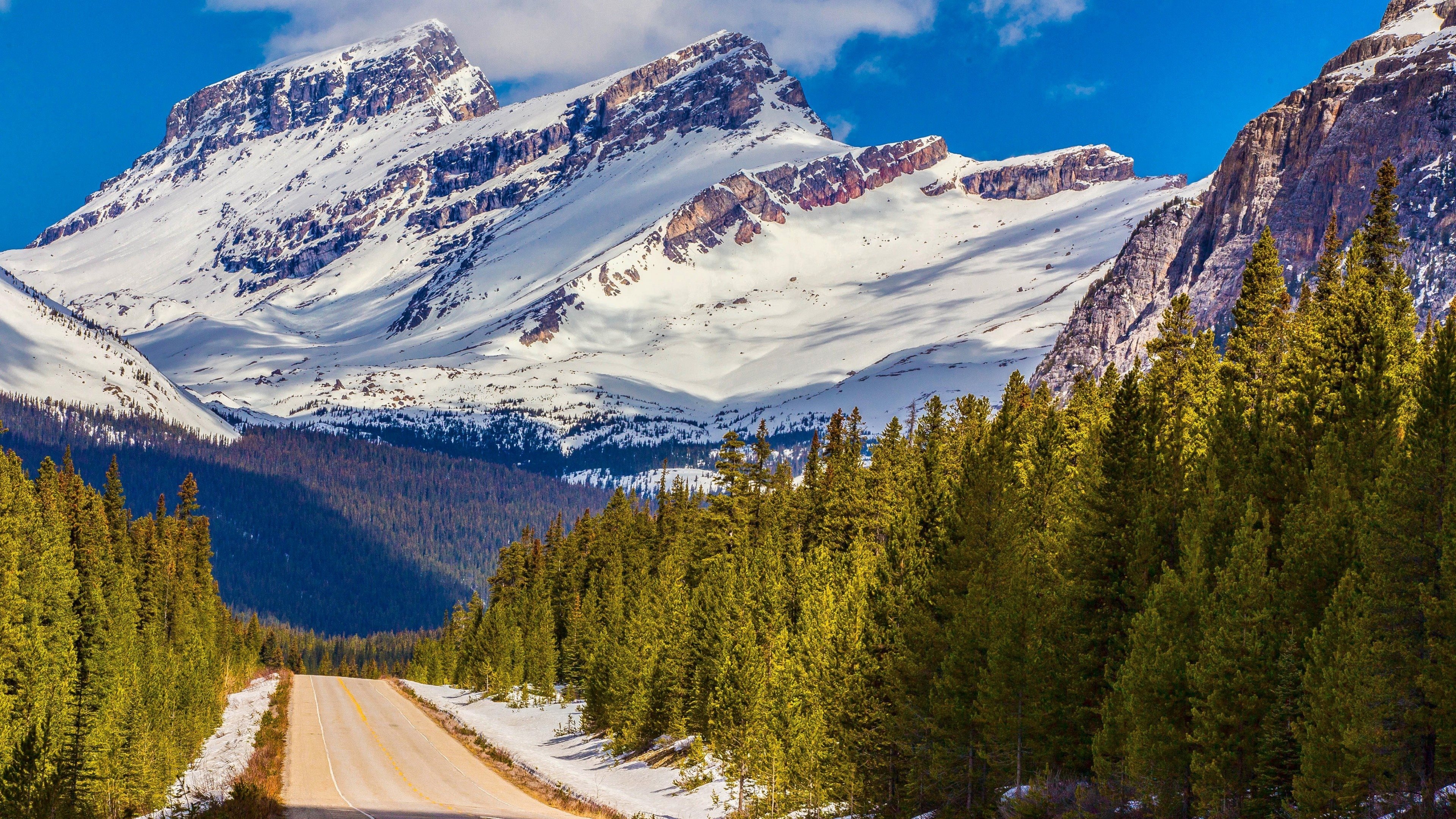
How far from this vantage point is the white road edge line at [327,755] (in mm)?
38750

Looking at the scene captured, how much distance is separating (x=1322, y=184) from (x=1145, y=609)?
457ft

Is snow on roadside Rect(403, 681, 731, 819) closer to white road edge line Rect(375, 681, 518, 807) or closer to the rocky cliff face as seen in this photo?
white road edge line Rect(375, 681, 518, 807)

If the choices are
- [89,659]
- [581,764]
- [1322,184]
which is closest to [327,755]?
[581,764]

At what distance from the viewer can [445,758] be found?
54.3 m

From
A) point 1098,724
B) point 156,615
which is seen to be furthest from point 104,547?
point 1098,724

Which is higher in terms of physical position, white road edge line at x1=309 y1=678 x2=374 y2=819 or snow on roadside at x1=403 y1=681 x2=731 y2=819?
white road edge line at x1=309 y1=678 x2=374 y2=819

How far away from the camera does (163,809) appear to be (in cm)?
4191

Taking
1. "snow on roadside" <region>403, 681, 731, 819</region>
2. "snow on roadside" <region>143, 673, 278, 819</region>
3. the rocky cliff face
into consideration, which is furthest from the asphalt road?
the rocky cliff face

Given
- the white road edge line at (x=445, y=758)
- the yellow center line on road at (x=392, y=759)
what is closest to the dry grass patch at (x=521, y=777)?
the white road edge line at (x=445, y=758)

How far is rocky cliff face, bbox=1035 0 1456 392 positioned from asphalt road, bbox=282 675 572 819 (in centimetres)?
9356

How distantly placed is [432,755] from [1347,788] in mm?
42333

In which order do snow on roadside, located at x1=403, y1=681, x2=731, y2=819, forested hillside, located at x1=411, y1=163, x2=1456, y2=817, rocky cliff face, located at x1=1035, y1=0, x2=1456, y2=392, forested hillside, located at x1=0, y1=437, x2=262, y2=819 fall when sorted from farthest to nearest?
rocky cliff face, located at x1=1035, y1=0, x2=1456, y2=392, snow on roadside, located at x1=403, y1=681, x2=731, y2=819, forested hillside, located at x1=0, y1=437, x2=262, y2=819, forested hillside, located at x1=411, y1=163, x2=1456, y2=817

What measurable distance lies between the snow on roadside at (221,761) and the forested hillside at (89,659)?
0.91m

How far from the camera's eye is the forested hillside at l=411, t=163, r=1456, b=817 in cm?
2470
